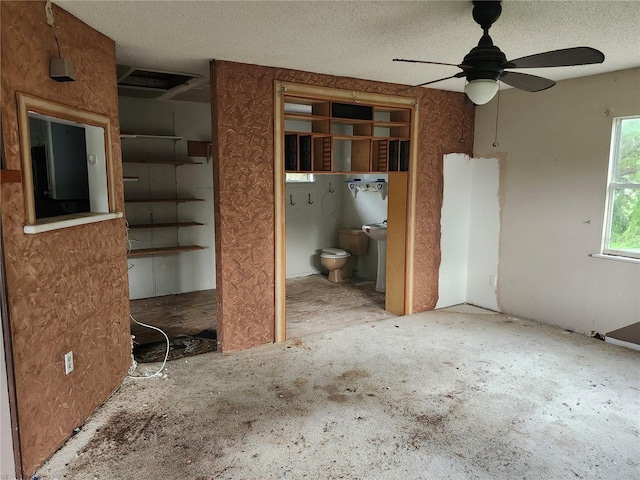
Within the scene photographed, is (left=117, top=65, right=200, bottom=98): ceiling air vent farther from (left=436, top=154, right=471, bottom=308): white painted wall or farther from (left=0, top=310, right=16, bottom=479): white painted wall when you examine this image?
(left=0, top=310, right=16, bottom=479): white painted wall

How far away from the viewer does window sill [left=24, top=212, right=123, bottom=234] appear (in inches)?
82.0

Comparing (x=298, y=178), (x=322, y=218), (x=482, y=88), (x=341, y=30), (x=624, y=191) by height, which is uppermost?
(x=341, y=30)

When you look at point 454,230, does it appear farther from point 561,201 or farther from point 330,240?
point 330,240

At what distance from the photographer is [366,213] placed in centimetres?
645

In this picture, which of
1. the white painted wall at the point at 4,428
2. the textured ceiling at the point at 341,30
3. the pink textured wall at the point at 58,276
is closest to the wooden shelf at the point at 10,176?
the pink textured wall at the point at 58,276

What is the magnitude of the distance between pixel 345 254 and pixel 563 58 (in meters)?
4.20

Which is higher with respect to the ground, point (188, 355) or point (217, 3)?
point (217, 3)

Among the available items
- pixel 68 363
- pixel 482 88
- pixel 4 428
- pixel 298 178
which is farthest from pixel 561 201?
pixel 4 428

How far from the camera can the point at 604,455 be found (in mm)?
2301

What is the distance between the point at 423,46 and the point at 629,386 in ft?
9.07

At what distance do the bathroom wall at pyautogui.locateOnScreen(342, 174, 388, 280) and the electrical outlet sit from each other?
4.40m

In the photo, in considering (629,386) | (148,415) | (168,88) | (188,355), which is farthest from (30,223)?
(629,386)

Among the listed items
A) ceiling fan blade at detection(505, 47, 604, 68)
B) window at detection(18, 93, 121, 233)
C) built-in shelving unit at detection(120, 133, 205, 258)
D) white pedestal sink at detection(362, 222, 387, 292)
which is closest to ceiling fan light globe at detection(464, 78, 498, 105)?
ceiling fan blade at detection(505, 47, 604, 68)

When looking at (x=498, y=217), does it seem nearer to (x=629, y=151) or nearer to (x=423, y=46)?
(x=629, y=151)
